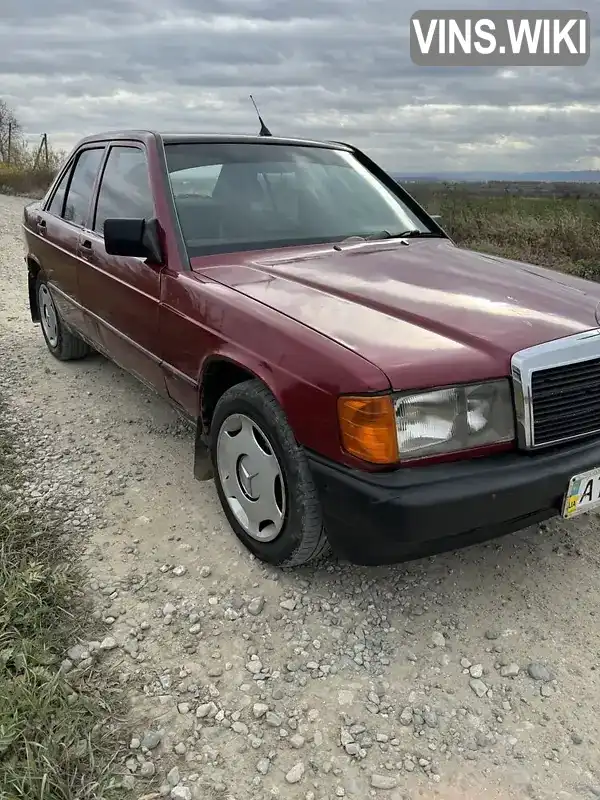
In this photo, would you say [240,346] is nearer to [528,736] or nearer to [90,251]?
[528,736]

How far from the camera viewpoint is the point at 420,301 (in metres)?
2.50

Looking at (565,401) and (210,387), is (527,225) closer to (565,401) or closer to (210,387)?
(210,387)

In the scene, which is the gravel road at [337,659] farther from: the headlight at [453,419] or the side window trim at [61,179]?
the side window trim at [61,179]

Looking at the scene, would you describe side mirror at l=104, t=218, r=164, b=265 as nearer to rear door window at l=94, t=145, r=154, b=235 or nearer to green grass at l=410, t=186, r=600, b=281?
rear door window at l=94, t=145, r=154, b=235

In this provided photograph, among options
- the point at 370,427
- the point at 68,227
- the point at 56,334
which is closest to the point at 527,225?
the point at 56,334

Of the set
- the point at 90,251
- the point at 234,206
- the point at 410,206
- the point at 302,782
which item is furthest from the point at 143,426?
the point at 302,782

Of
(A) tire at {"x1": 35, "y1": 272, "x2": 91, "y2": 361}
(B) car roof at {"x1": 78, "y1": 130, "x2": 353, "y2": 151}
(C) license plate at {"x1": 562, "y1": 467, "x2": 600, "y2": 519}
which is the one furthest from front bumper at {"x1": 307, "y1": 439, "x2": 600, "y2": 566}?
(A) tire at {"x1": 35, "y1": 272, "x2": 91, "y2": 361}

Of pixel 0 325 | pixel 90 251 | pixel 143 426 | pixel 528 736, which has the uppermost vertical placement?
pixel 90 251

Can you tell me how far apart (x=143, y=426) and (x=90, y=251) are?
3.55 ft

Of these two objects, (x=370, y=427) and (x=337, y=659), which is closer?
(x=370, y=427)

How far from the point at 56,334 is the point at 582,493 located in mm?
4134

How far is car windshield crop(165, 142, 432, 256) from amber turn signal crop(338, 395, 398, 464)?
1.35 meters

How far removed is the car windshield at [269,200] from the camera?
10.5 feet

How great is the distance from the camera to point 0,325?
6.27m
